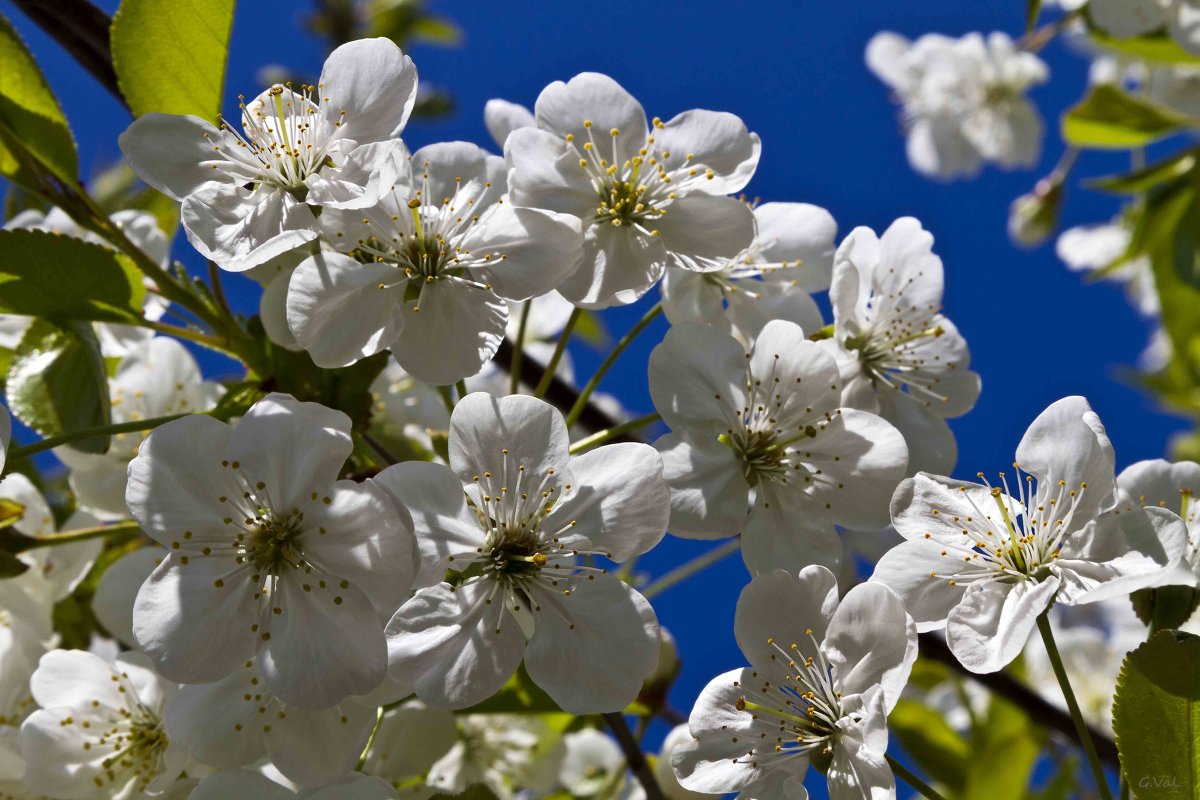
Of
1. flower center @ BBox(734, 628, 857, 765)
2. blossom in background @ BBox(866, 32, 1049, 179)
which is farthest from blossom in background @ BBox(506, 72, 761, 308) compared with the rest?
blossom in background @ BBox(866, 32, 1049, 179)

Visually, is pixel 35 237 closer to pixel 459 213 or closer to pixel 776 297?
pixel 459 213

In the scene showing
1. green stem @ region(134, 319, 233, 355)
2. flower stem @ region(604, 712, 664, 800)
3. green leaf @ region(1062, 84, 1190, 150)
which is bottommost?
flower stem @ region(604, 712, 664, 800)

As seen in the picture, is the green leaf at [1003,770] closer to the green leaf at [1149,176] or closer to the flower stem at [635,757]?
the flower stem at [635,757]

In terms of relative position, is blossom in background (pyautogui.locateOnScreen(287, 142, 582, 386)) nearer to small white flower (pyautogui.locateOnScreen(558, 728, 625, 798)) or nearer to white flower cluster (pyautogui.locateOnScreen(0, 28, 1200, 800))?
white flower cluster (pyautogui.locateOnScreen(0, 28, 1200, 800))

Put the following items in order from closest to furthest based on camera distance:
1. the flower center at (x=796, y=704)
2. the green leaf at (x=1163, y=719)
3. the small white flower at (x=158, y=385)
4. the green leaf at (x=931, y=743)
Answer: the green leaf at (x=1163, y=719)
the flower center at (x=796, y=704)
the small white flower at (x=158, y=385)
the green leaf at (x=931, y=743)

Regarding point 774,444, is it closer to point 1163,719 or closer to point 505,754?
point 1163,719

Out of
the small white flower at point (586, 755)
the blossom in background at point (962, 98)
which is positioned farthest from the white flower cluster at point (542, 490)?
the blossom in background at point (962, 98)

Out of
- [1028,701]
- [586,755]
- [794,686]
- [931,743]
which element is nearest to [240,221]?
[794,686]
